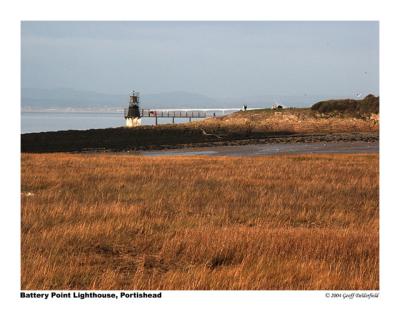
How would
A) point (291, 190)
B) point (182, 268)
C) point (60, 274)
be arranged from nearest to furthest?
point (60, 274) < point (182, 268) < point (291, 190)

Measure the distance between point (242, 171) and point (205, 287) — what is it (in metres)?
17.1

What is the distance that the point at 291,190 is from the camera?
18484 millimetres

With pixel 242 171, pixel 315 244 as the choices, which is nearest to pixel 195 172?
pixel 242 171

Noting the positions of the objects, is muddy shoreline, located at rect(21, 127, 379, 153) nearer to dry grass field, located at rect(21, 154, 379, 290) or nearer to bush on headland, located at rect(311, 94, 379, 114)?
bush on headland, located at rect(311, 94, 379, 114)

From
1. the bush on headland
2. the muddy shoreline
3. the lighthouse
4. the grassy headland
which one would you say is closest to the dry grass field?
the muddy shoreline

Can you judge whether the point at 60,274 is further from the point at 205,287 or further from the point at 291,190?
the point at 291,190

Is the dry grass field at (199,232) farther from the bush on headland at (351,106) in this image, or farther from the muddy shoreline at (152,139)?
the bush on headland at (351,106)

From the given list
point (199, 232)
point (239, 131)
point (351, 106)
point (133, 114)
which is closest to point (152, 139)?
point (239, 131)

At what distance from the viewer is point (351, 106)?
7344cm

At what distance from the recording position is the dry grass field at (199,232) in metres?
7.95

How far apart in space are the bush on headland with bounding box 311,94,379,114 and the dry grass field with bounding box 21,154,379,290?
51582mm

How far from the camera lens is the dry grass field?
26.1 ft

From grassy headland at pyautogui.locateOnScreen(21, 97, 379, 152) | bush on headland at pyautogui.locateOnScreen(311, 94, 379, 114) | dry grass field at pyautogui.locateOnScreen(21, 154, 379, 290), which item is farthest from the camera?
bush on headland at pyautogui.locateOnScreen(311, 94, 379, 114)

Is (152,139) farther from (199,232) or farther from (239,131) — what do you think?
(199,232)
